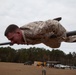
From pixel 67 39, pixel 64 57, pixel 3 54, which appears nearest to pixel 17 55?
pixel 3 54

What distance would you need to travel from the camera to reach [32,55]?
318 ft

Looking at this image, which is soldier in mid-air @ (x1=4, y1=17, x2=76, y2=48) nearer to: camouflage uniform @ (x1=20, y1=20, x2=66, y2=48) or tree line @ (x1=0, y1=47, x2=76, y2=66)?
camouflage uniform @ (x1=20, y1=20, x2=66, y2=48)

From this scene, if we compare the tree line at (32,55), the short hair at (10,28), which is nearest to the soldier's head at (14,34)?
the short hair at (10,28)

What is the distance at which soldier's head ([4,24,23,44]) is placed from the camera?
322 centimetres

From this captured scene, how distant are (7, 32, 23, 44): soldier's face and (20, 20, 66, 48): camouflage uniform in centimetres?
9

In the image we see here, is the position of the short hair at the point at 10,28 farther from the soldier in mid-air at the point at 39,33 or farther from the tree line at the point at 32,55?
the tree line at the point at 32,55

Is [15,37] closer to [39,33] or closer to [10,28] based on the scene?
[10,28]

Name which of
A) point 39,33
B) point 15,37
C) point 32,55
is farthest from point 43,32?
point 32,55

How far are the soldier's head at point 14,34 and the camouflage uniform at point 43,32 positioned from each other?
10 cm

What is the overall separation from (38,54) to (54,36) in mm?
94087

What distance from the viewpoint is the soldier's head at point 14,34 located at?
10.6 feet

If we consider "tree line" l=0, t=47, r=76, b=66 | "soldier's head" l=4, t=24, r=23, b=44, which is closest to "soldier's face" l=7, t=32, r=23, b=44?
"soldier's head" l=4, t=24, r=23, b=44

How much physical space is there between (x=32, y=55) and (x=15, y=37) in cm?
9384

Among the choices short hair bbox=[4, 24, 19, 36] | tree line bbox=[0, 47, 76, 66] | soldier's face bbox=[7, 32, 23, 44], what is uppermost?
tree line bbox=[0, 47, 76, 66]
